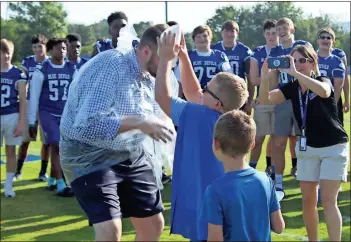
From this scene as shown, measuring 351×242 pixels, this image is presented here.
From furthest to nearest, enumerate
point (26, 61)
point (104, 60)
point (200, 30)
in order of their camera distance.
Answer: point (26, 61), point (200, 30), point (104, 60)

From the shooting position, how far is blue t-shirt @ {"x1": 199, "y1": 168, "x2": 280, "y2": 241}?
313cm

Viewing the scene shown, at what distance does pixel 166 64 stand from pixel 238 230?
3.59 feet

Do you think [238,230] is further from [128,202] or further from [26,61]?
[26,61]

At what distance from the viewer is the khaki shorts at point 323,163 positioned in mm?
5184

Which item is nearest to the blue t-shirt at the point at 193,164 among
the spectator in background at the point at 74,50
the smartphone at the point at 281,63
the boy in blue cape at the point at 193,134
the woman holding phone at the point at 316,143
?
the boy in blue cape at the point at 193,134

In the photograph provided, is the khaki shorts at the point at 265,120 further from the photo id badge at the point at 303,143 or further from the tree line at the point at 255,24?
the photo id badge at the point at 303,143

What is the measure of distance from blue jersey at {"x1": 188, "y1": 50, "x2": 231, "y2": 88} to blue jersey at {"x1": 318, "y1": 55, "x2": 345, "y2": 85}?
1252 mm

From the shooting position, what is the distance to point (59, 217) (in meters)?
6.97

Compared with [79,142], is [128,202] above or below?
below

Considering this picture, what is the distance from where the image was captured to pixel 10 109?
816cm

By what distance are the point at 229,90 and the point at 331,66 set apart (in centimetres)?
492

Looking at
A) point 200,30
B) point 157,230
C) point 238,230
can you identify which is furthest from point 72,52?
point 238,230

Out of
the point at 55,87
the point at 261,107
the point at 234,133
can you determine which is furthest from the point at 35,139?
the point at 234,133

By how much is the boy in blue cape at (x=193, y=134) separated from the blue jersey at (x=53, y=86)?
4560mm
